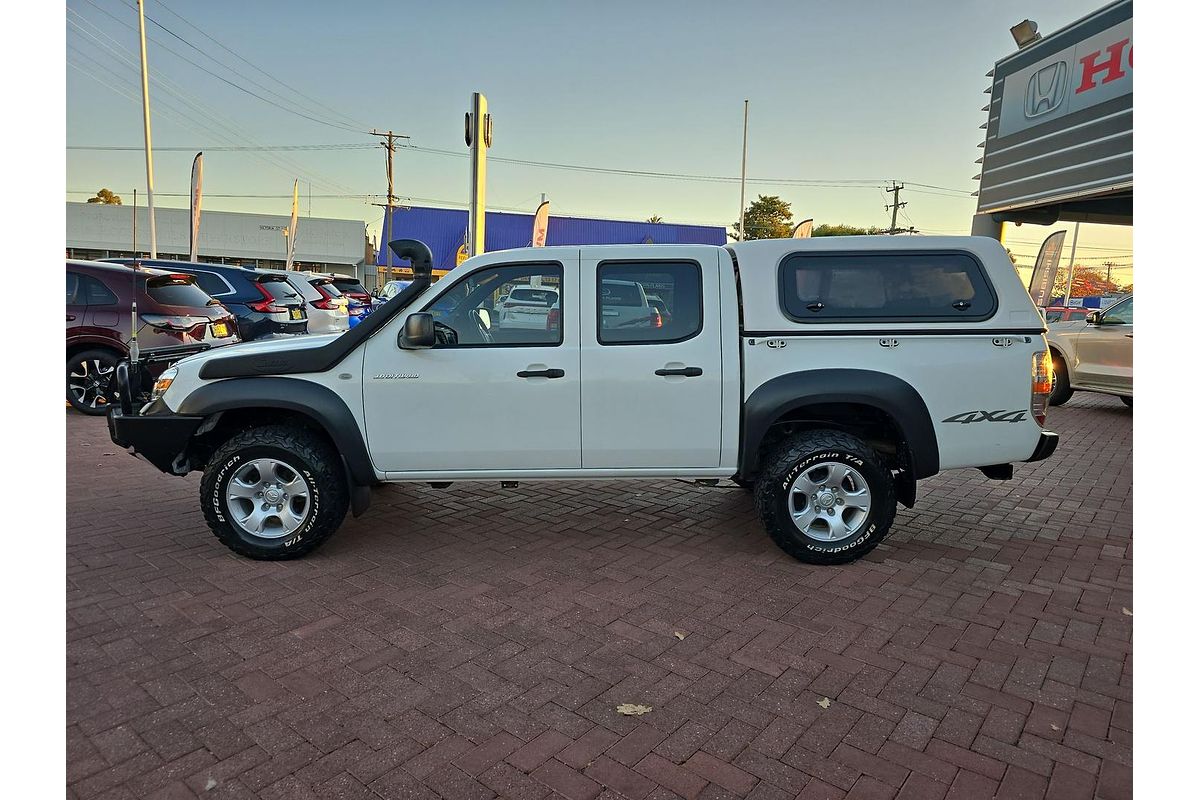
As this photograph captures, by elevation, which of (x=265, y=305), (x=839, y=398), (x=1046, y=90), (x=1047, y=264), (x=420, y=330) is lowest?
(x=839, y=398)

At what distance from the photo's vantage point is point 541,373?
4.73 m

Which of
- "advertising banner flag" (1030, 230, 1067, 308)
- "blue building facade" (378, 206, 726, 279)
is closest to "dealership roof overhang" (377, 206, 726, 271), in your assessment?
"blue building facade" (378, 206, 726, 279)

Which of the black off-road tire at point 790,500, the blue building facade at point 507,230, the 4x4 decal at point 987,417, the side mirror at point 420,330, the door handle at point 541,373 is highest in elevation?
the blue building facade at point 507,230

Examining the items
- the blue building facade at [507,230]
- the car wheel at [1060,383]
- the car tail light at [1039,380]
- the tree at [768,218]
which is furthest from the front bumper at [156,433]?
the tree at [768,218]

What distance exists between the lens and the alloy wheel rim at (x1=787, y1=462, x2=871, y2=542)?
4832 millimetres

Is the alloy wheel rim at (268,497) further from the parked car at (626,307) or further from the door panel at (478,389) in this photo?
the parked car at (626,307)

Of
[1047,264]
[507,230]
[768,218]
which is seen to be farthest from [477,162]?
[768,218]

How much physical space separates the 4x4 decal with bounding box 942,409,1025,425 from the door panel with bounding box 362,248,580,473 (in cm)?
235

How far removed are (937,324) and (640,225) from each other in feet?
145

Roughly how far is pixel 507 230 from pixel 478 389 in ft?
140

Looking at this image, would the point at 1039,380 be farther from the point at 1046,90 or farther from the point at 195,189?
the point at 195,189

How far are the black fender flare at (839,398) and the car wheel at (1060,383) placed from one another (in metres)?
8.30

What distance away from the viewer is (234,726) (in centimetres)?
301

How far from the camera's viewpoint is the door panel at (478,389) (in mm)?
4734
